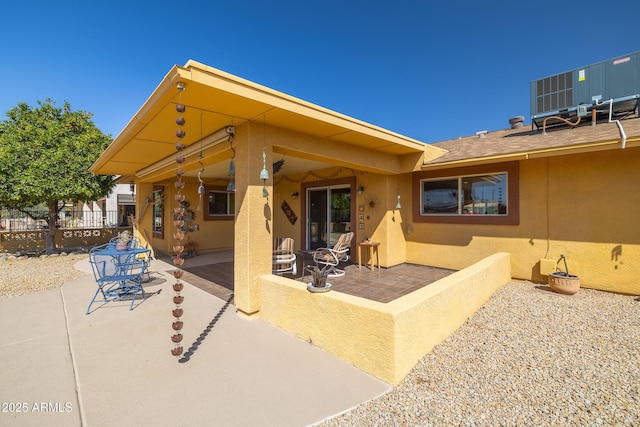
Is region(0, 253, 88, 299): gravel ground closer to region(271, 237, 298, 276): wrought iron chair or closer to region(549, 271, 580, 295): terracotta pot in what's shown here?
region(271, 237, 298, 276): wrought iron chair

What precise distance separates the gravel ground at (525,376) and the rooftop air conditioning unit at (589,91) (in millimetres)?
4744

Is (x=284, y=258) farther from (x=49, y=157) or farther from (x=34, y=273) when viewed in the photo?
(x=49, y=157)

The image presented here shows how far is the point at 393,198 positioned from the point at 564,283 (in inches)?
152

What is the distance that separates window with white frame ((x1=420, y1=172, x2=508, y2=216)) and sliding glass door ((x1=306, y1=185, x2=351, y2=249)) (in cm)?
225

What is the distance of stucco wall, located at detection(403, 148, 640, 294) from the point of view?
5.07m

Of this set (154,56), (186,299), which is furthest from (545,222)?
(154,56)

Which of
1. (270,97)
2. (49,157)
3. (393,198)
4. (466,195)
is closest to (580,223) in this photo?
(466,195)

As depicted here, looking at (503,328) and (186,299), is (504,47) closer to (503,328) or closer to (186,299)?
(503,328)

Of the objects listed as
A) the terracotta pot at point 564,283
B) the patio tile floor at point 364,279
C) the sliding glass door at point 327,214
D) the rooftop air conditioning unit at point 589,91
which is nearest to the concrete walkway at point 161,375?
the patio tile floor at point 364,279

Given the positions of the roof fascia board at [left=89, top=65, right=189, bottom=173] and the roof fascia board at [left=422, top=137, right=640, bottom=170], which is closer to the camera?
the roof fascia board at [left=89, top=65, right=189, bottom=173]

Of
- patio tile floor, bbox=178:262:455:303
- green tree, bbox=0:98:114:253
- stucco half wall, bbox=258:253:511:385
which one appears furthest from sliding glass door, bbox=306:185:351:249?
green tree, bbox=0:98:114:253

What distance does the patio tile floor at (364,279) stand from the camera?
5188 millimetres

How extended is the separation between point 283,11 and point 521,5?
751 cm

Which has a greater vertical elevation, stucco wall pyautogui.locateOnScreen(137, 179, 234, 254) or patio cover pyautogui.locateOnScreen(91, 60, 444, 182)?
patio cover pyautogui.locateOnScreen(91, 60, 444, 182)
